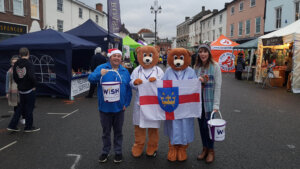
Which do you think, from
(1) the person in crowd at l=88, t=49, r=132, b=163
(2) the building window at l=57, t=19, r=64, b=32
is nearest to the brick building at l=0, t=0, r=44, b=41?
(2) the building window at l=57, t=19, r=64, b=32

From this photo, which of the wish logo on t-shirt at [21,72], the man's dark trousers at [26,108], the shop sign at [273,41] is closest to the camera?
the wish logo on t-shirt at [21,72]

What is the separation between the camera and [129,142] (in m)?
4.44

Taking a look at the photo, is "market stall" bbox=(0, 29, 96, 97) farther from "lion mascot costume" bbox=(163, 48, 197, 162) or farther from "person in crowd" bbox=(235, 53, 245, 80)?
"person in crowd" bbox=(235, 53, 245, 80)

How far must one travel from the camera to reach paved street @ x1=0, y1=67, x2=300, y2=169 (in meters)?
3.59

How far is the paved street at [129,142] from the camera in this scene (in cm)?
359

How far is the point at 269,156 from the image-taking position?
12.6 feet

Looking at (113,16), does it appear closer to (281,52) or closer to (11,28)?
(11,28)

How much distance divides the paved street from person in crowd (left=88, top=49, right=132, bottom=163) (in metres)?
0.31

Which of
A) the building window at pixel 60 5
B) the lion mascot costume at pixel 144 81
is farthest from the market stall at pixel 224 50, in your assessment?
the lion mascot costume at pixel 144 81

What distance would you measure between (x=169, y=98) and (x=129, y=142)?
143 cm

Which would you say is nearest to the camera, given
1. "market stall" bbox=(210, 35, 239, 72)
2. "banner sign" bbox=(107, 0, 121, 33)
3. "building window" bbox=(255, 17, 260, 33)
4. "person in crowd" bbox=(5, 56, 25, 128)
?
"person in crowd" bbox=(5, 56, 25, 128)

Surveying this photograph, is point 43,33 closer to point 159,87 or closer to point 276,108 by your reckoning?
point 159,87

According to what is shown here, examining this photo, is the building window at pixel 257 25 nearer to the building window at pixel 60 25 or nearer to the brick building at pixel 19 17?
the building window at pixel 60 25

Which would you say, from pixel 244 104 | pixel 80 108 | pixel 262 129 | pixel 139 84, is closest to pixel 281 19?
pixel 244 104
